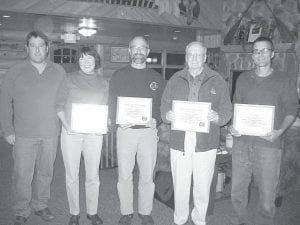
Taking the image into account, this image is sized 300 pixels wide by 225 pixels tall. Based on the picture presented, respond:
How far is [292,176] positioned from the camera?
14.1ft

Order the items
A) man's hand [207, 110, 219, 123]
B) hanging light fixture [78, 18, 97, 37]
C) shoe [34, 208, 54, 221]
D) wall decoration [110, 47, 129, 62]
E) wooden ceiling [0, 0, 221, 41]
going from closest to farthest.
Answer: man's hand [207, 110, 219, 123] < shoe [34, 208, 54, 221] < wooden ceiling [0, 0, 221, 41] < hanging light fixture [78, 18, 97, 37] < wall decoration [110, 47, 129, 62]

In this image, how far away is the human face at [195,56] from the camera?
288 centimetres

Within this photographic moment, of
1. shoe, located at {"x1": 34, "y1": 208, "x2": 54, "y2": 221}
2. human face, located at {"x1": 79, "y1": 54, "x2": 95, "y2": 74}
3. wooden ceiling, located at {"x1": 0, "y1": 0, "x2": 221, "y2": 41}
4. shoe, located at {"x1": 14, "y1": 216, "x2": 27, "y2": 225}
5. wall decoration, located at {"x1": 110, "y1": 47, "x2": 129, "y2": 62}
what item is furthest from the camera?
wall decoration, located at {"x1": 110, "y1": 47, "x2": 129, "y2": 62}

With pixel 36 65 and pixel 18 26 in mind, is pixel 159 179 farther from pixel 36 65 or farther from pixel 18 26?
pixel 18 26

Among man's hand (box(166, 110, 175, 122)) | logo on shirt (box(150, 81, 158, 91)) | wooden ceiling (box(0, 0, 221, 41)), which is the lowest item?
man's hand (box(166, 110, 175, 122))

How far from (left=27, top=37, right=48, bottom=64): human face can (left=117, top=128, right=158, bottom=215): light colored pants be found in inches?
45.2

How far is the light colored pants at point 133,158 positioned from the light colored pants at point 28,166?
2.69 ft

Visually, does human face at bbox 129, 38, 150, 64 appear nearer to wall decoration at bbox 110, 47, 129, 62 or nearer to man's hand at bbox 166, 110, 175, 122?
man's hand at bbox 166, 110, 175, 122

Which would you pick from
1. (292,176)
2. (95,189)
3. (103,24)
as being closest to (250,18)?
(103,24)

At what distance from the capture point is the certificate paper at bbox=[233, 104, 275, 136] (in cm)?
292

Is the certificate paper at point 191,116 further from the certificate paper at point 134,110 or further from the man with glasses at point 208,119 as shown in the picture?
the certificate paper at point 134,110

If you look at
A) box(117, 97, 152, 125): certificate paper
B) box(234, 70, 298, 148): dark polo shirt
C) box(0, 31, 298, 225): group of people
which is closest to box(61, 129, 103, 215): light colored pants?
box(0, 31, 298, 225): group of people

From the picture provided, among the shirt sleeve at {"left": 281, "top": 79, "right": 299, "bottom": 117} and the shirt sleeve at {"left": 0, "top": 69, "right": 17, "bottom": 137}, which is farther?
the shirt sleeve at {"left": 0, "top": 69, "right": 17, "bottom": 137}

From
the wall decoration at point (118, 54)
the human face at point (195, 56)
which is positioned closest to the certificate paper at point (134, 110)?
the human face at point (195, 56)
